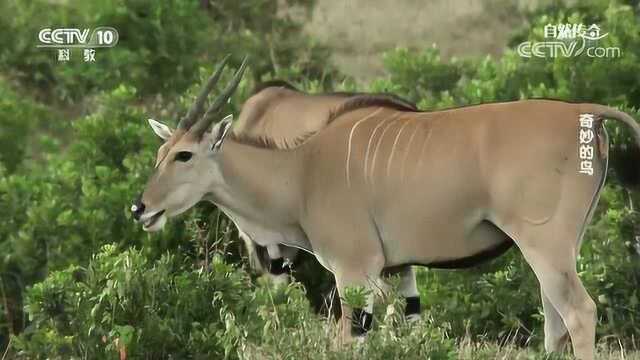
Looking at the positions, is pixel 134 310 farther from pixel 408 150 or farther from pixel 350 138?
pixel 408 150

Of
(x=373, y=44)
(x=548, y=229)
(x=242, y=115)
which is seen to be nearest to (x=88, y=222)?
(x=242, y=115)

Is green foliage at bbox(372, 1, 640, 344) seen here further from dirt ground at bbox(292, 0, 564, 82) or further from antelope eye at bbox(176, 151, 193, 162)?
dirt ground at bbox(292, 0, 564, 82)

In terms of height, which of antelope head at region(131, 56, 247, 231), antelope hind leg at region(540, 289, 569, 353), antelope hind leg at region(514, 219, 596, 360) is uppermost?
antelope head at region(131, 56, 247, 231)

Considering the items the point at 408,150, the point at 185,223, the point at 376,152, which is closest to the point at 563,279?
the point at 408,150

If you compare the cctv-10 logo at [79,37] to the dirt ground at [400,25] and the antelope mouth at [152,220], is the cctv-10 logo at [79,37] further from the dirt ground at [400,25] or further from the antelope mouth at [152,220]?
the antelope mouth at [152,220]

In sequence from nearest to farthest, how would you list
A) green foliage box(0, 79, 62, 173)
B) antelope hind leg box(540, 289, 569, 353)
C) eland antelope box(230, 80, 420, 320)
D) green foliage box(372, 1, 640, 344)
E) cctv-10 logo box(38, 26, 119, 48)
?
1. antelope hind leg box(540, 289, 569, 353)
2. eland antelope box(230, 80, 420, 320)
3. green foliage box(372, 1, 640, 344)
4. cctv-10 logo box(38, 26, 119, 48)
5. green foliage box(0, 79, 62, 173)

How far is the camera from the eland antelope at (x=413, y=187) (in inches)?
224

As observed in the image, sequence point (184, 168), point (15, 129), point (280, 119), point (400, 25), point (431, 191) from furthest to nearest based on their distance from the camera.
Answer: point (400, 25) < point (15, 129) < point (280, 119) < point (184, 168) < point (431, 191)

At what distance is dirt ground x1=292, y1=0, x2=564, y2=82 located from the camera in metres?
10.1

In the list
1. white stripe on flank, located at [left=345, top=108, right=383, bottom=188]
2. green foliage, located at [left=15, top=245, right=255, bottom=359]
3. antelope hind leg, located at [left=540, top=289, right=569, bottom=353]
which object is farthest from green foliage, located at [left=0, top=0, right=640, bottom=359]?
white stripe on flank, located at [left=345, top=108, right=383, bottom=188]

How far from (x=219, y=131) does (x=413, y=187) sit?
90cm

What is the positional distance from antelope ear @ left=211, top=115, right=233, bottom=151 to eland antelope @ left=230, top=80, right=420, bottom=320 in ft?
1.13

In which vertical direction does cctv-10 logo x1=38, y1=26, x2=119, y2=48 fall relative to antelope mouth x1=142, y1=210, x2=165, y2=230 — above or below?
above

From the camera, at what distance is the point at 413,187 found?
6012 mm
